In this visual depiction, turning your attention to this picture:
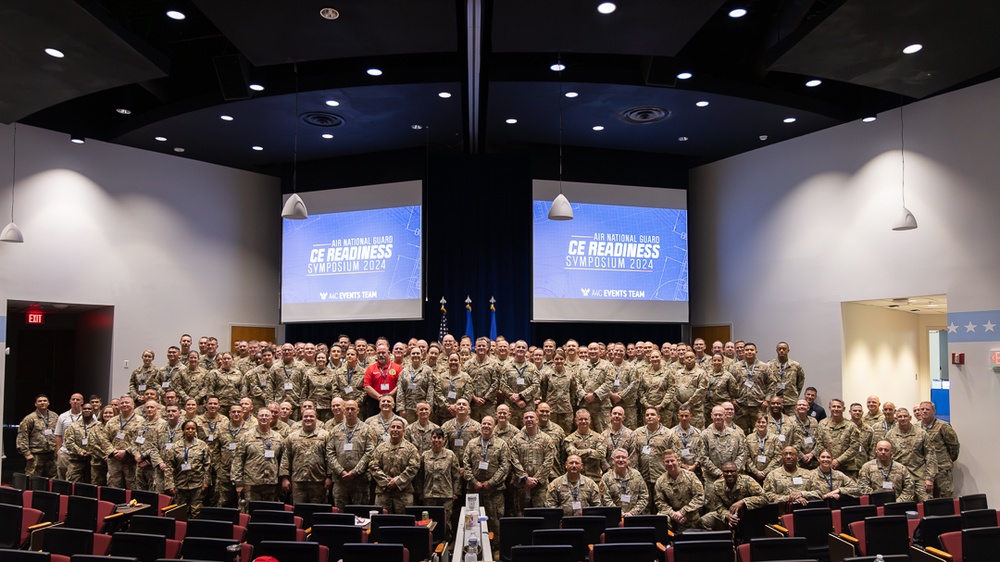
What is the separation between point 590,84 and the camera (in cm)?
1066

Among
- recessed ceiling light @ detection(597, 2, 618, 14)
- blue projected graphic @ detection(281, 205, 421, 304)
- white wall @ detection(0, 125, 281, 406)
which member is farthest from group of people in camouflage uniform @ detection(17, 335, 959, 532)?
recessed ceiling light @ detection(597, 2, 618, 14)

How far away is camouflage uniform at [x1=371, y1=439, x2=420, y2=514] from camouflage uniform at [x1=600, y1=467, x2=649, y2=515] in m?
2.14

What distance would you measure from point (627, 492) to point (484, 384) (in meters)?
2.60

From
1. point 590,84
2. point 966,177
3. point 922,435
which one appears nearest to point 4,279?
point 590,84

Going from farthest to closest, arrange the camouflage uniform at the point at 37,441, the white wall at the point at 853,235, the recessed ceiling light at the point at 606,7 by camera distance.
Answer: the camouflage uniform at the point at 37,441
the white wall at the point at 853,235
the recessed ceiling light at the point at 606,7

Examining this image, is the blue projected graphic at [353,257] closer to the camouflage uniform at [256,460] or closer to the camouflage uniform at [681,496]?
the camouflage uniform at [256,460]

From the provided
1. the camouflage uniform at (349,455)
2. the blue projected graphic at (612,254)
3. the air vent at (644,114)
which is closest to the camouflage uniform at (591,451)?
the camouflage uniform at (349,455)

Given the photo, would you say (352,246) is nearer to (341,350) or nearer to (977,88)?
(341,350)

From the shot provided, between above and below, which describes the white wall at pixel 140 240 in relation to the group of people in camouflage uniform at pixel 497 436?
above

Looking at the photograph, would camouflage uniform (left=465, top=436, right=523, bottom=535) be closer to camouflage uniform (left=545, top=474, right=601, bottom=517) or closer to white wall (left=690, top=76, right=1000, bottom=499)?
camouflage uniform (left=545, top=474, right=601, bottom=517)

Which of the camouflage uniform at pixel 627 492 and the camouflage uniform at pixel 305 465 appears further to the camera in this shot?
the camouflage uniform at pixel 305 465

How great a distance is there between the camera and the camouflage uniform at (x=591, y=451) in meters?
8.33

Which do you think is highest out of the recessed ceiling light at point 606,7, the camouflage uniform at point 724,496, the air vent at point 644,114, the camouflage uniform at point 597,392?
the air vent at point 644,114

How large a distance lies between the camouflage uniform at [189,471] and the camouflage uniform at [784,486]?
21.9 feet
